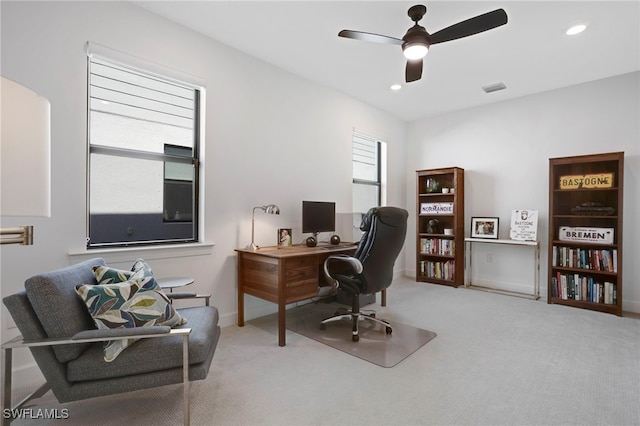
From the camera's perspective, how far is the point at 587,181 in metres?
3.86

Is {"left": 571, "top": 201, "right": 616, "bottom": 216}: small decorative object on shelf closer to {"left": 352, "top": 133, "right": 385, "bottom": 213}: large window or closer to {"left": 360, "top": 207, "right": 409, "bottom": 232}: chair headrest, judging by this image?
{"left": 352, "top": 133, "right": 385, "bottom": 213}: large window

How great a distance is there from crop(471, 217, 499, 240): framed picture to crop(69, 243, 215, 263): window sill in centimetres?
392

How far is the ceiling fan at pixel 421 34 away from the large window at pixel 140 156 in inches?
68.5

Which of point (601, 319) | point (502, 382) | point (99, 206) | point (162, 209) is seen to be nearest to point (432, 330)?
point (502, 382)

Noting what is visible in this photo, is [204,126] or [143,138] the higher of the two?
[204,126]

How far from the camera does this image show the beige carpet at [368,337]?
8.19ft

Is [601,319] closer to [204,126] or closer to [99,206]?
[204,126]

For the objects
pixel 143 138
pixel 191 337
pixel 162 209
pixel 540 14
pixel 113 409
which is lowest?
pixel 113 409

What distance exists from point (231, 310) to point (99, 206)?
5.05 ft

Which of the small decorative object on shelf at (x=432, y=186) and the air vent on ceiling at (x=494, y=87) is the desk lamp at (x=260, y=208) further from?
the air vent on ceiling at (x=494, y=87)

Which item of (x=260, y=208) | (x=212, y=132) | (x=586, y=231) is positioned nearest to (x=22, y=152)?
(x=212, y=132)

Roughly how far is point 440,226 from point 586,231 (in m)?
1.90

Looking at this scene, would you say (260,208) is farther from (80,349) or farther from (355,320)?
(80,349)

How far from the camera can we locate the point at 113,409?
1794mm
